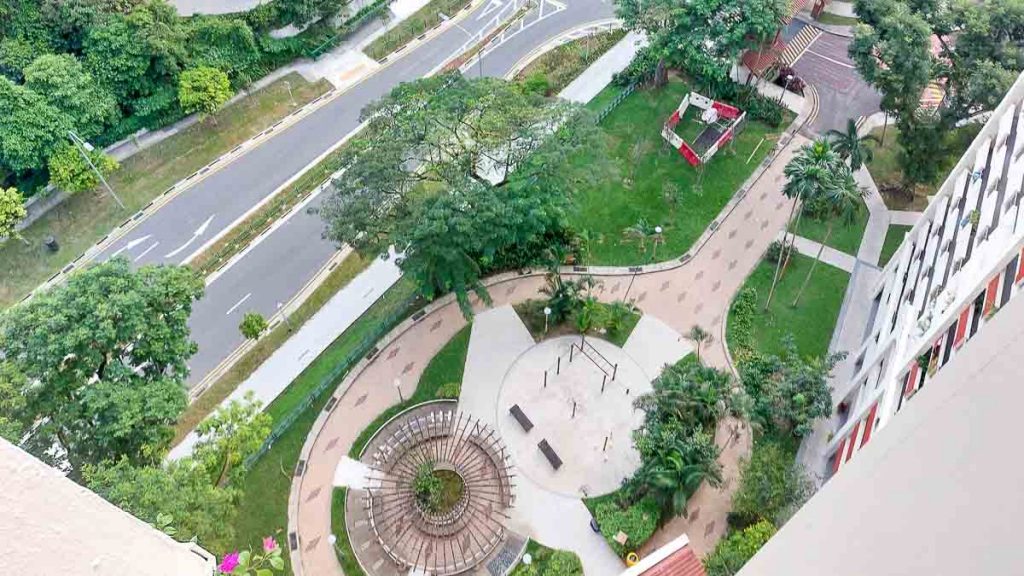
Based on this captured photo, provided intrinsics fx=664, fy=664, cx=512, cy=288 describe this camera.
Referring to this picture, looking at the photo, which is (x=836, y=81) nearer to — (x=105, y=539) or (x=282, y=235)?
(x=282, y=235)

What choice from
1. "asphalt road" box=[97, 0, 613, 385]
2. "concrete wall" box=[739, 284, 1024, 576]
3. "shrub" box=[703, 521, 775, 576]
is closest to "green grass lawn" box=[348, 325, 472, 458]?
"asphalt road" box=[97, 0, 613, 385]

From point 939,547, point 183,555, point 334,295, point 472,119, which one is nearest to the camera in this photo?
point 939,547

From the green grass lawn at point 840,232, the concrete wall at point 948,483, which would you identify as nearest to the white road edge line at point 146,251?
the green grass lawn at point 840,232

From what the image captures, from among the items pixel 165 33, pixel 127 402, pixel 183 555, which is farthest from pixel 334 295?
pixel 183 555

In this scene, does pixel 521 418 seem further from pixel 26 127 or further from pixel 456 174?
pixel 26 127

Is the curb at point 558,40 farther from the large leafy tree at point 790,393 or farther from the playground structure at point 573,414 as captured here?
the large leafy tree at point 790,393

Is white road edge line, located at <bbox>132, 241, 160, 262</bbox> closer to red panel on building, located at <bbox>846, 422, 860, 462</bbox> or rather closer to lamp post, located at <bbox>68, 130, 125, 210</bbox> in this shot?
lamp post, located at <bbox>68, 130, 125, 210</bbox>

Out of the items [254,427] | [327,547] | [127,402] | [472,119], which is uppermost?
[472,119]
